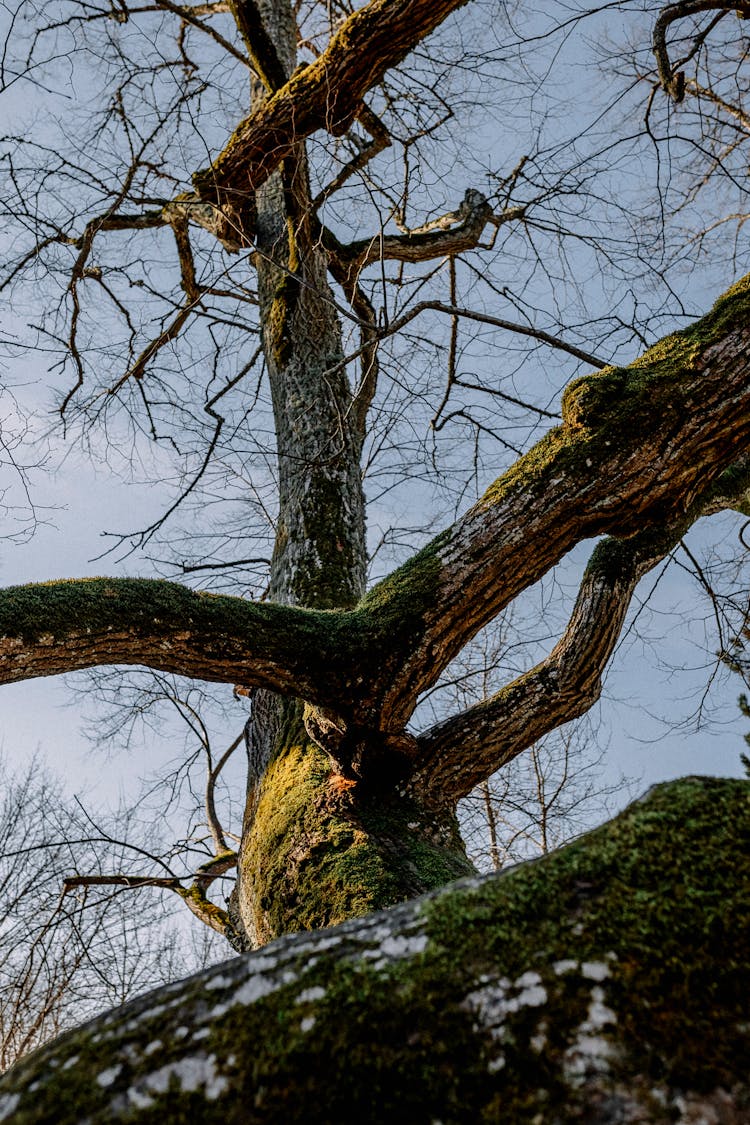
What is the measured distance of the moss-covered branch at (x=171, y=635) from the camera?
2.42 meters

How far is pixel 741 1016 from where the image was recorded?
874 millimetres

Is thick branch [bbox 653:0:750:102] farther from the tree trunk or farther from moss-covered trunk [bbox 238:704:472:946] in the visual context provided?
moss-covered trunk [bbox 238:704:472:946]

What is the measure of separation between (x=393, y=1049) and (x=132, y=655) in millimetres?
1913

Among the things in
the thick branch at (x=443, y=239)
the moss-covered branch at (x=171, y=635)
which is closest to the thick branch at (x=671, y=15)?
the thick branch at (x=443, y=239)

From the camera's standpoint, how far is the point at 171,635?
2576 mm

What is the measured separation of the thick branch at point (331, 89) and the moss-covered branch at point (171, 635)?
1963 mm

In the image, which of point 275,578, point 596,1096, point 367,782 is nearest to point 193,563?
point 275,578

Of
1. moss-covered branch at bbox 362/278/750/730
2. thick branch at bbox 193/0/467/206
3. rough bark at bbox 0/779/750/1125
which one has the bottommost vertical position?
rough bark at bbox 0/779/750/1125

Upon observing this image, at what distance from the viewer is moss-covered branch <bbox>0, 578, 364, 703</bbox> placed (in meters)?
2.42

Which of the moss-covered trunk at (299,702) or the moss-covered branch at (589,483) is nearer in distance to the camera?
the moss-covered branch at (589,483)

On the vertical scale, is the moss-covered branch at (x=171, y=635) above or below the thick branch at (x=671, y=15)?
below

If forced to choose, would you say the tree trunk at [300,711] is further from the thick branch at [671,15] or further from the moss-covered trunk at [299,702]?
the thick branch at [671,15]

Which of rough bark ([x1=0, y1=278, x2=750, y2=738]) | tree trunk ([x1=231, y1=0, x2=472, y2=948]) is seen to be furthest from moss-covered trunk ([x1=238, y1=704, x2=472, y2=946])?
rough bark ([x1=0, y1=278, x2=750, y2=738])

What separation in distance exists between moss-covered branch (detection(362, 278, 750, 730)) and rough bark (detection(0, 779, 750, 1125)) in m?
1.62
